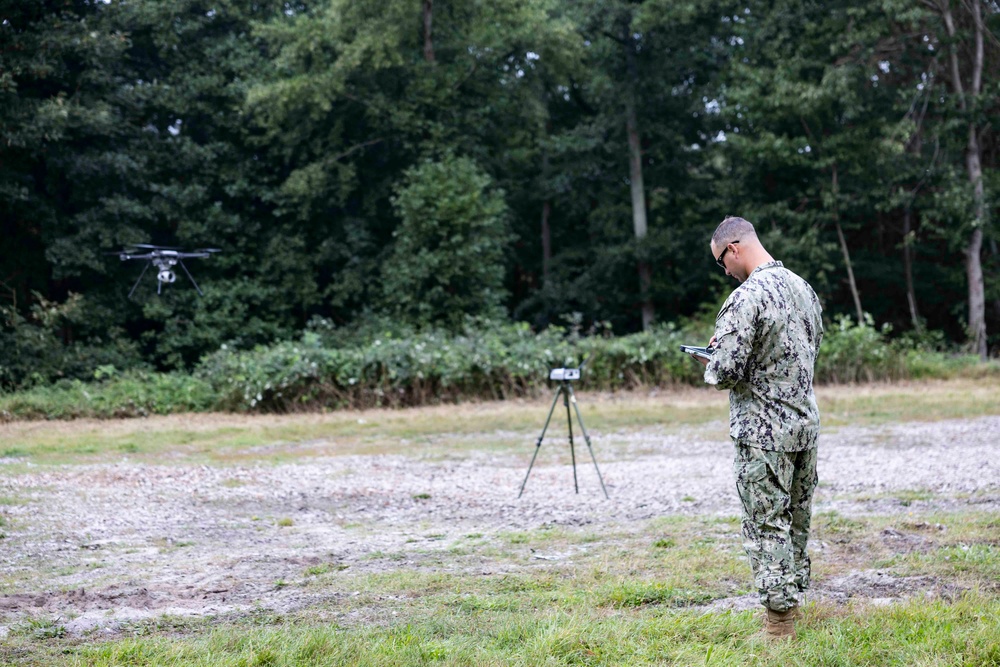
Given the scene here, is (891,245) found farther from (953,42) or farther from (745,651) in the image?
(745,651)

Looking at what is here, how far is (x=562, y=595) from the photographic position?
4.59 m

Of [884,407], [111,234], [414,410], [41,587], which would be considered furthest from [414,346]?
[41,587]

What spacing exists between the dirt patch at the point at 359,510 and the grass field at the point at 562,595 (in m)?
0.04

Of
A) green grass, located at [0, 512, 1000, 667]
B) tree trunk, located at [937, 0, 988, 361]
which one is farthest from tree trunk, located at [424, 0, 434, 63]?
green grass, located at [0, 512, 1000, 667]

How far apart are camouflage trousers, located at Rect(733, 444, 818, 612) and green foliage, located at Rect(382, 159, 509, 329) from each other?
17.8 m

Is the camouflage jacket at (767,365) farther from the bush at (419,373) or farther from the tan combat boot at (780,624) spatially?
the bush at (419,373)

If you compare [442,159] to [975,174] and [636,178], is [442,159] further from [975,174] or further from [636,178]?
[975,174]

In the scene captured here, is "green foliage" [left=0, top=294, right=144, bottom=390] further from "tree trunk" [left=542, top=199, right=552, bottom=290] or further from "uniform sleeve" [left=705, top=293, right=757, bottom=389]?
"uniform sleeve" [left=705, top=293, right=757, bottom=389]

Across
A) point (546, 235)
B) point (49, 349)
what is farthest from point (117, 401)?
point (546, 235)

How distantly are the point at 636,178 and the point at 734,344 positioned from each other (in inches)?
872

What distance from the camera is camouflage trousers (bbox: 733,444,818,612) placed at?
3.85m

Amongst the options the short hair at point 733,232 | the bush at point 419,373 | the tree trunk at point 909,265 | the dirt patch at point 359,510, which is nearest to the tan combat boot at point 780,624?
the dirt patch at point 359,510

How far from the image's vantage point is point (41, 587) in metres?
5.09

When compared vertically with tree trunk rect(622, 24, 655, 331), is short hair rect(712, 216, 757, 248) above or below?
below
